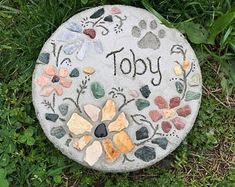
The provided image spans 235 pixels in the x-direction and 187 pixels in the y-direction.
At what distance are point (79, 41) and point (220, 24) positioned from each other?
0.53 meters

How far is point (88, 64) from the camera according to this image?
2623mm

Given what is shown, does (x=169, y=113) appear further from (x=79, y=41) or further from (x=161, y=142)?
(x=79, y=41)

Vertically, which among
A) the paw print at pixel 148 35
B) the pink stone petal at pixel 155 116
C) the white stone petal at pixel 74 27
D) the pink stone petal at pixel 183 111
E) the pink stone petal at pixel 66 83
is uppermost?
the paw print at pixel 148 35

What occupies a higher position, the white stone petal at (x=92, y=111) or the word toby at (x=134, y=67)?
the word toby at (x=134, y=67)

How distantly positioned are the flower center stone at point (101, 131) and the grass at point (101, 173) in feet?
0.57

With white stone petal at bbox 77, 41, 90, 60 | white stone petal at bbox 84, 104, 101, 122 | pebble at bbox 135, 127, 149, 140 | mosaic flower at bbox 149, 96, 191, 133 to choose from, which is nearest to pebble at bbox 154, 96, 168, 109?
mosaic flower at bbox 149, 96, 191, 133

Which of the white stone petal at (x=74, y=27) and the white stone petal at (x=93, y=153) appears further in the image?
the white stone petal at (x=74, y=27)

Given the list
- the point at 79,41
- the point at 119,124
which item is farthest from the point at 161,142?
the point at 79,41

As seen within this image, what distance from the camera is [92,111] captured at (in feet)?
8.45

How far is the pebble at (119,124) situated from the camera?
2557 mm

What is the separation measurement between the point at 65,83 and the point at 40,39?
23 centimetres

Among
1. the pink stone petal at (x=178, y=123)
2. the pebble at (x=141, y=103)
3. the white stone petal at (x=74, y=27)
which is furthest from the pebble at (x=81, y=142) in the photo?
the white stone petal at (x=74, y=27)

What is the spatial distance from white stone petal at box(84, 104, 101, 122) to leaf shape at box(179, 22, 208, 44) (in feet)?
1.54

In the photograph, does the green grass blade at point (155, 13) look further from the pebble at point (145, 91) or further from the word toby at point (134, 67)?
the pebble at point (145, 91)
